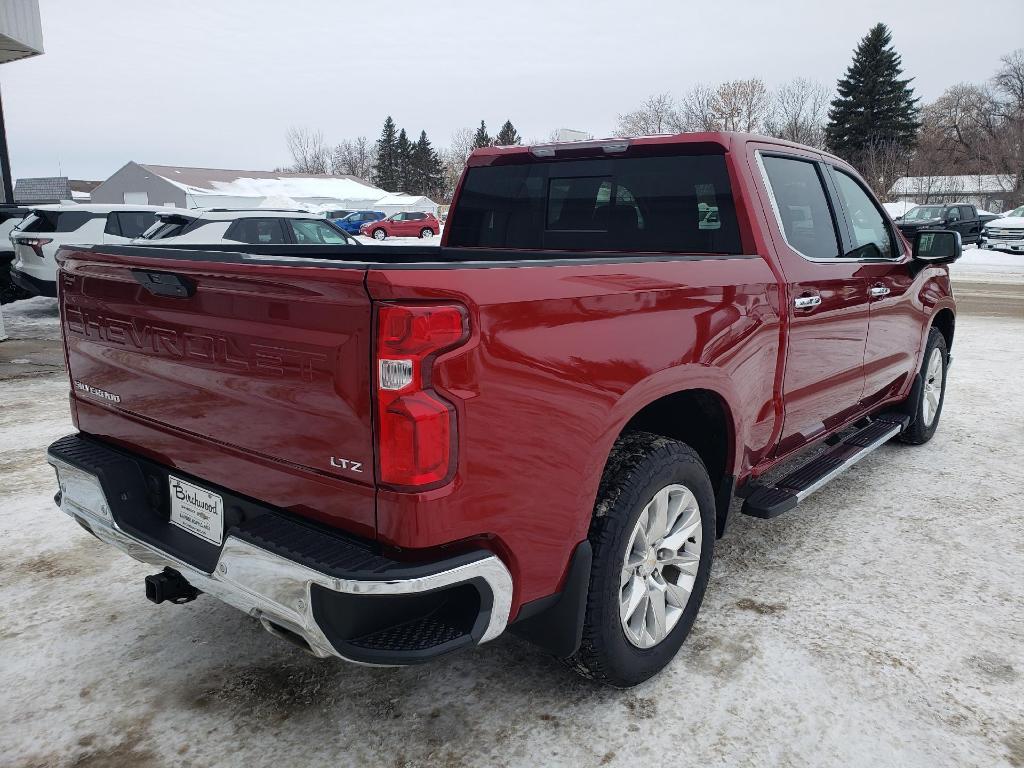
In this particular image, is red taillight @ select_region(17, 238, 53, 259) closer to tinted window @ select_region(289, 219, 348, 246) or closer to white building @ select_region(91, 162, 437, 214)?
tinted window @ select_region(289, 219, 348, 246)

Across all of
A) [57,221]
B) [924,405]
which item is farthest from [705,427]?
[57,221]

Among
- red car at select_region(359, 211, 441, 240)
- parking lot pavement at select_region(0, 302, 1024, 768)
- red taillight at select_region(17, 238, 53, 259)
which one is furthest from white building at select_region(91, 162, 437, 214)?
parking lot pavement at select_region(0, 302, 1024, 768)

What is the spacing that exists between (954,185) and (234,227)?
2760 inches

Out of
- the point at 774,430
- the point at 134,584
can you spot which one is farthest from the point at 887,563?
the point at 134,584

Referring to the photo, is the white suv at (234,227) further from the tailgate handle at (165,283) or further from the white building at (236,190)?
the white building at (236,190)

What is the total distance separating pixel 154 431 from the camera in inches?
98.6

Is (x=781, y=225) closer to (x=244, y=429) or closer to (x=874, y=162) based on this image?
(x=244, y=429)

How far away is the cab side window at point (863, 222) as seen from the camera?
13.5 ft

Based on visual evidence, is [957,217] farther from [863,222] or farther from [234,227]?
[863,222]

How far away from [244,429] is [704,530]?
1699 millimetres

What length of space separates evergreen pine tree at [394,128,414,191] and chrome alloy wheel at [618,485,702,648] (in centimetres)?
10105

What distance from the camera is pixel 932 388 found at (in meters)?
5.56

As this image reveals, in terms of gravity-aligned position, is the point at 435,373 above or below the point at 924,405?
above

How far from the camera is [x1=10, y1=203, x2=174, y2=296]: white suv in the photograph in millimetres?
11453
